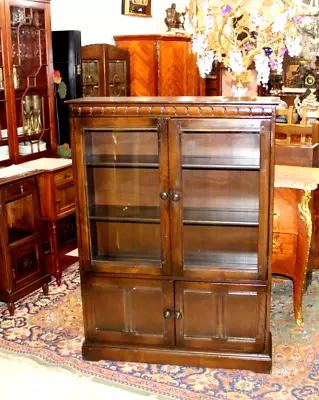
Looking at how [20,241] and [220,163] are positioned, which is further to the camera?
[20,241]

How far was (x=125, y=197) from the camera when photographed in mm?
3160

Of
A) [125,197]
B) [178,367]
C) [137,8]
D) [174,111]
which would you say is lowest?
[178,367]

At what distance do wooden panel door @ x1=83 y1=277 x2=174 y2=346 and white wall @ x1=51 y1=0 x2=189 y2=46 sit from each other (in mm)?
3283

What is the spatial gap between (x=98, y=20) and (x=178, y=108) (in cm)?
376

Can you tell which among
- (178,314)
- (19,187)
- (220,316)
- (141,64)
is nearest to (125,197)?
(178,314)

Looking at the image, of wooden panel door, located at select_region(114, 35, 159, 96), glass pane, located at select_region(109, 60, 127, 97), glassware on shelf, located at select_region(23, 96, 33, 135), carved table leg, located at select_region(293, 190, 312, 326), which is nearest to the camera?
carved table leg, located at select_region(293, 190, 312, 326)

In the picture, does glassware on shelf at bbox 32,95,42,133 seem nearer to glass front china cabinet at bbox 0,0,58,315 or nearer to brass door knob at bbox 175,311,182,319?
glass front china cabinet at bbox 0,0,58,315

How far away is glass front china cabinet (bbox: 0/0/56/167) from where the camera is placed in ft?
13.8

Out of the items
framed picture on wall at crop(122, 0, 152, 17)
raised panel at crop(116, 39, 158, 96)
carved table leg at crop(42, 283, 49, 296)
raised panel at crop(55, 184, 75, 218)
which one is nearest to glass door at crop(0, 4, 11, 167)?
raised panel at crop(55, 184, 75, 218)

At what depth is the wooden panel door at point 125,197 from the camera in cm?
301

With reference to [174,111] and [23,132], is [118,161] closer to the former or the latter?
[174,111]

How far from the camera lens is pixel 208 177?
3.06m

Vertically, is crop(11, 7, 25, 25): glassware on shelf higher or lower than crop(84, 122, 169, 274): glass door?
higher

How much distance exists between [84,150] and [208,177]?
71 centimetres
